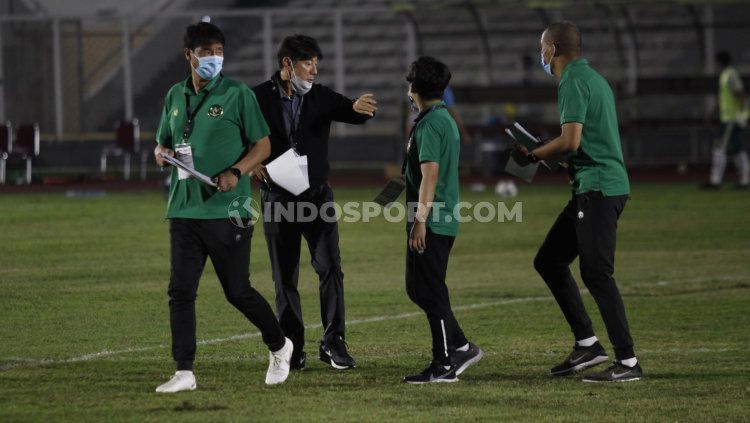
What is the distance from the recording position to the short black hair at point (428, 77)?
26.7 ft

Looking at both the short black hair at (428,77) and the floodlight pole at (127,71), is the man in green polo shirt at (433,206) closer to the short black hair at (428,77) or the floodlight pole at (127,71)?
the short black hair at (428,77)

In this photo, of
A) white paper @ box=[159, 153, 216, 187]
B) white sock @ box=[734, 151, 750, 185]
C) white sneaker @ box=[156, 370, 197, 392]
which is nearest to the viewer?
white paper @ box=[159, 153, 216, 187]

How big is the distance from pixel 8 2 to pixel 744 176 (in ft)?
56.6

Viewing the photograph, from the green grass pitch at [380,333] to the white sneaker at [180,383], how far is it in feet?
0.24

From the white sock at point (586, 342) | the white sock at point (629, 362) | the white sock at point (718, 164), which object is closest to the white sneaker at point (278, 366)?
the white sock at point (586, 342)

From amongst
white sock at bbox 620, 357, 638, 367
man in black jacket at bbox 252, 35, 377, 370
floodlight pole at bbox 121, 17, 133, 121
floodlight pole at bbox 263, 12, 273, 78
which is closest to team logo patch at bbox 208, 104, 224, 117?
man in black jacket at bbox 252, 35, 377, 370

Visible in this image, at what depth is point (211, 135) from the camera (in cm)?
791

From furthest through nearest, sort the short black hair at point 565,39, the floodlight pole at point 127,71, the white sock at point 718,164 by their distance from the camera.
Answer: the floodlight pole at point 127,71
the white sock at point 718,164
the short black hair at point 565,39

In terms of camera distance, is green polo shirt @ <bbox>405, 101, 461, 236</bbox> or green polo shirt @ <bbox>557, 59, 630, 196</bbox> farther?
green polo shirt @ <bbox>557, 59, 630, 196</bbox>

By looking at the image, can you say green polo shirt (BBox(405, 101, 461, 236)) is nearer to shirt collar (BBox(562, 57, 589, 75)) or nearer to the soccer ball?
shirt collar (BBox(562, 57, 589, 75))

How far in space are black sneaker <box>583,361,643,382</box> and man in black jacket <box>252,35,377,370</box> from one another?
61.6 inches

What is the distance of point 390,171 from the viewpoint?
27672 mm

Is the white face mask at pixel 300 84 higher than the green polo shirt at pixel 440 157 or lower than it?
higher

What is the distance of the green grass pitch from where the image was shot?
7.53m
